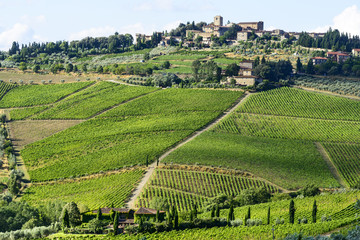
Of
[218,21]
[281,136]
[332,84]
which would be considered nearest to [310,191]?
[281,136]

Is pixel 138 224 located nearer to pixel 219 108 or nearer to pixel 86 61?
pixel 219 108

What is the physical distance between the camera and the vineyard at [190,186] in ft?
228

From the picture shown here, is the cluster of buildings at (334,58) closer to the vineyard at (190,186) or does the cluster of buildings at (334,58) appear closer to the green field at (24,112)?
the green field at (24,112)

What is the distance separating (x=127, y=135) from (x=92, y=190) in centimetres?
2201

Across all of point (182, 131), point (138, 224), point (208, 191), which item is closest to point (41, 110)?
point (182, 131)

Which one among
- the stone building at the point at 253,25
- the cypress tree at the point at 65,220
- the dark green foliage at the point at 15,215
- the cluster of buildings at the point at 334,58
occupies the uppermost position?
the stone building at the point at 253,25

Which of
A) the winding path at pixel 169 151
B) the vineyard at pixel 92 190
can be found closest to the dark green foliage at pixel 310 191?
the winding path at pixel 169 151

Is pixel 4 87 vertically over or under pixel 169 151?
over

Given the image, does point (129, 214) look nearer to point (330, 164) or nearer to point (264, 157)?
point (264, 157)

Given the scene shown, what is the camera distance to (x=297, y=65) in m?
134

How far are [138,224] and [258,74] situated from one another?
74294mm

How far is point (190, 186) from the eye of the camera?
73500mm

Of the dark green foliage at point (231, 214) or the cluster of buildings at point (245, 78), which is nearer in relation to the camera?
the dark green foliage at point (231, 214)

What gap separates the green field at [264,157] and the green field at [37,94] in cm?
4623
